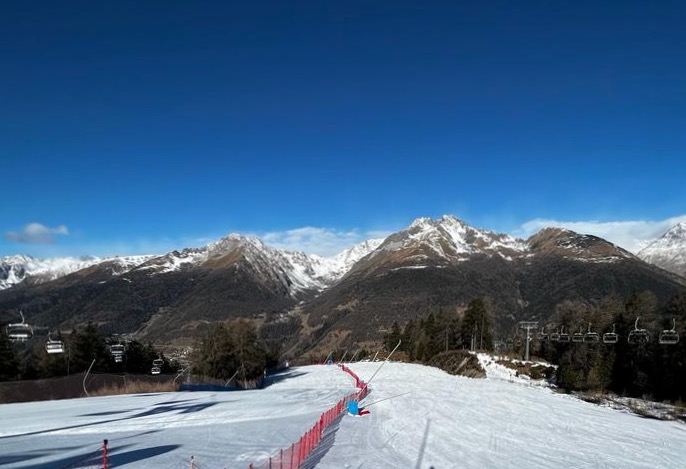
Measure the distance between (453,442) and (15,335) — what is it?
22811 mm

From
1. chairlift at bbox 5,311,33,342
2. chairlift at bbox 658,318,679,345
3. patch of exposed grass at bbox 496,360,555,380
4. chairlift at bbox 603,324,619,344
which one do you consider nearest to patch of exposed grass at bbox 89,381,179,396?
chairlift at bbox 5,311,33,342

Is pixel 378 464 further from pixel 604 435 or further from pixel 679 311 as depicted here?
pixel 679 311

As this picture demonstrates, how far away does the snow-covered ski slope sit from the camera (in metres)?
20.5

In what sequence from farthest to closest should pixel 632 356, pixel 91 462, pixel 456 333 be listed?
pixel 456 333
pixel 632 356
pixel 91 462

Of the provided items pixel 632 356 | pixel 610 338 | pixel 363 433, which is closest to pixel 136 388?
pixel 363 433

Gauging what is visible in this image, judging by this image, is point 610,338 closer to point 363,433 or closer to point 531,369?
point 531,369

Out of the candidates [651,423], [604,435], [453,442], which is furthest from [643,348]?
[453,442]

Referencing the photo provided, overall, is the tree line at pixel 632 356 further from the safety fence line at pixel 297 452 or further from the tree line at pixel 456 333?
the tree line at pixel 456 333

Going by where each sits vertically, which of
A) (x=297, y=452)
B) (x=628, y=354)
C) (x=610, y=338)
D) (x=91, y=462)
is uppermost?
(x=610, y=338)

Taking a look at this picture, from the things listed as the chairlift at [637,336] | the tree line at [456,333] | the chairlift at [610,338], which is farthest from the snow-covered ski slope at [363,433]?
the tree line at [456,333]

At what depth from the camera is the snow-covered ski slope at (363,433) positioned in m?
20.5

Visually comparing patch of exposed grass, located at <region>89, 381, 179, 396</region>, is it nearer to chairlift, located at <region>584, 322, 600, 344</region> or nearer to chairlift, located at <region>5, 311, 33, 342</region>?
chairlift, located at <region>5, 311, 33, 342</region>

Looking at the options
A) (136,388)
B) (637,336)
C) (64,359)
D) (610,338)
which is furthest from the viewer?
(64,359)

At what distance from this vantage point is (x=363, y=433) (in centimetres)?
2595
